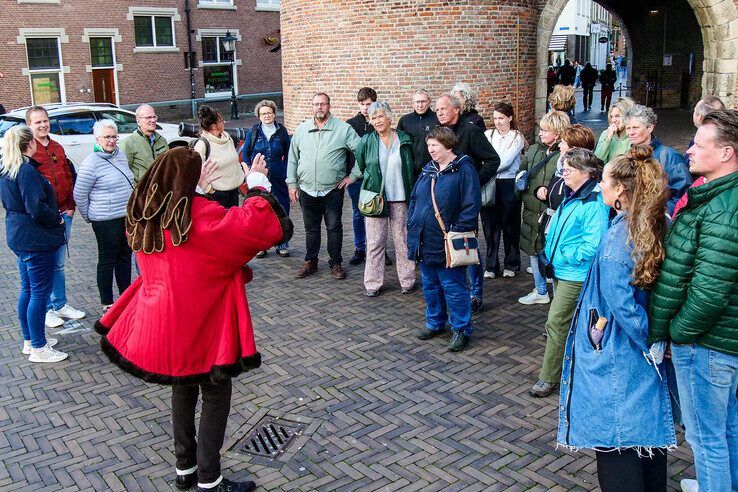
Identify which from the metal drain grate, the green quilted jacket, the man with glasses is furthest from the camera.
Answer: the man with glasses

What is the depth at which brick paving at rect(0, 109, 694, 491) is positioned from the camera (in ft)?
13.7

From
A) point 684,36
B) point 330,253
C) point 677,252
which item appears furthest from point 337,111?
point 684,36

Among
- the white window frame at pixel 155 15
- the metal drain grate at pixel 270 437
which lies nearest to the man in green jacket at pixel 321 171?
the metal drain grate at pixel 270 437

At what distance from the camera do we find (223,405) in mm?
3803

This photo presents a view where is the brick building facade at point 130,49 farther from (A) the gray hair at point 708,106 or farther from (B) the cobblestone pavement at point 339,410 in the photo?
(A) the gray hair at point 708,106

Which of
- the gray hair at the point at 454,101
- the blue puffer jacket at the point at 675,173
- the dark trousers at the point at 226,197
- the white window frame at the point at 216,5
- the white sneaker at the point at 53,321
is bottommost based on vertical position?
the white sneaker at the point at 53,321

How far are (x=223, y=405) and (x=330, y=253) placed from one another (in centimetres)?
415

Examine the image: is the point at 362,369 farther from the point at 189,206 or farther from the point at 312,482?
the point at 189,206

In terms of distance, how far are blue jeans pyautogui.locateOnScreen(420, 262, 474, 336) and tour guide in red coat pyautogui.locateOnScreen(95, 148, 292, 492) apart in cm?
230

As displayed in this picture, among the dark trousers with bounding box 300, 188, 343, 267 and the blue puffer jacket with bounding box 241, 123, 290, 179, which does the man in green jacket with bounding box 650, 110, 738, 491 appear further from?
the blue puffer jacket with bounding box 241, 123, 290, 179

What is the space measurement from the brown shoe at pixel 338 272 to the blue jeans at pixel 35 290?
2.95 meters

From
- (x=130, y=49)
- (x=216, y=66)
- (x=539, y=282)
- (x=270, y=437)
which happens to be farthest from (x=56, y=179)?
(x=216, y=66)

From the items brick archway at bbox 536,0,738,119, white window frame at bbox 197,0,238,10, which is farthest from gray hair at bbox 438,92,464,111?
white window frame at bbox 197,0,238,10

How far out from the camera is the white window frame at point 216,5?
27797mm
